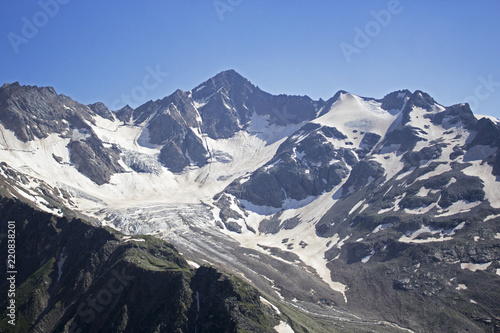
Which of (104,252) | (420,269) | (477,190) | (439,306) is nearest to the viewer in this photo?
(104,252)

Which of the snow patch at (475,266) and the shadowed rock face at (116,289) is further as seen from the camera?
the snow patch at (475,266)

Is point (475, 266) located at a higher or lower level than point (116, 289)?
higher

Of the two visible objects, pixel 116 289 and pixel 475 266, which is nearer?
pixel 116 289

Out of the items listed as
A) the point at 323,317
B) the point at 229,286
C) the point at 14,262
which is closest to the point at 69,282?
the point at 14,262

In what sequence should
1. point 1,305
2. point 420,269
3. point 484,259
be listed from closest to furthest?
point 1,305
point 484,259
point 420,269

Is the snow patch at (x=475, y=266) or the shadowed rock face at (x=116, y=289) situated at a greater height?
the snow patch at (x=475, y=266)

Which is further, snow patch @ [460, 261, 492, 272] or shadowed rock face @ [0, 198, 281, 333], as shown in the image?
snow patch @ [460, 261, 492, 272]

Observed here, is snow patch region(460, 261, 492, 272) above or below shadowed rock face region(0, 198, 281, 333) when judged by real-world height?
above

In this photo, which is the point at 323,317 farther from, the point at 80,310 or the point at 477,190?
the point at 477,190

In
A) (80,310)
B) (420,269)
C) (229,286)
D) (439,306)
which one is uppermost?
(420,269)

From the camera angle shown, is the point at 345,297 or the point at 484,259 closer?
the point at 484,259

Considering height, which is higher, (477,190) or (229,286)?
(477,190)
